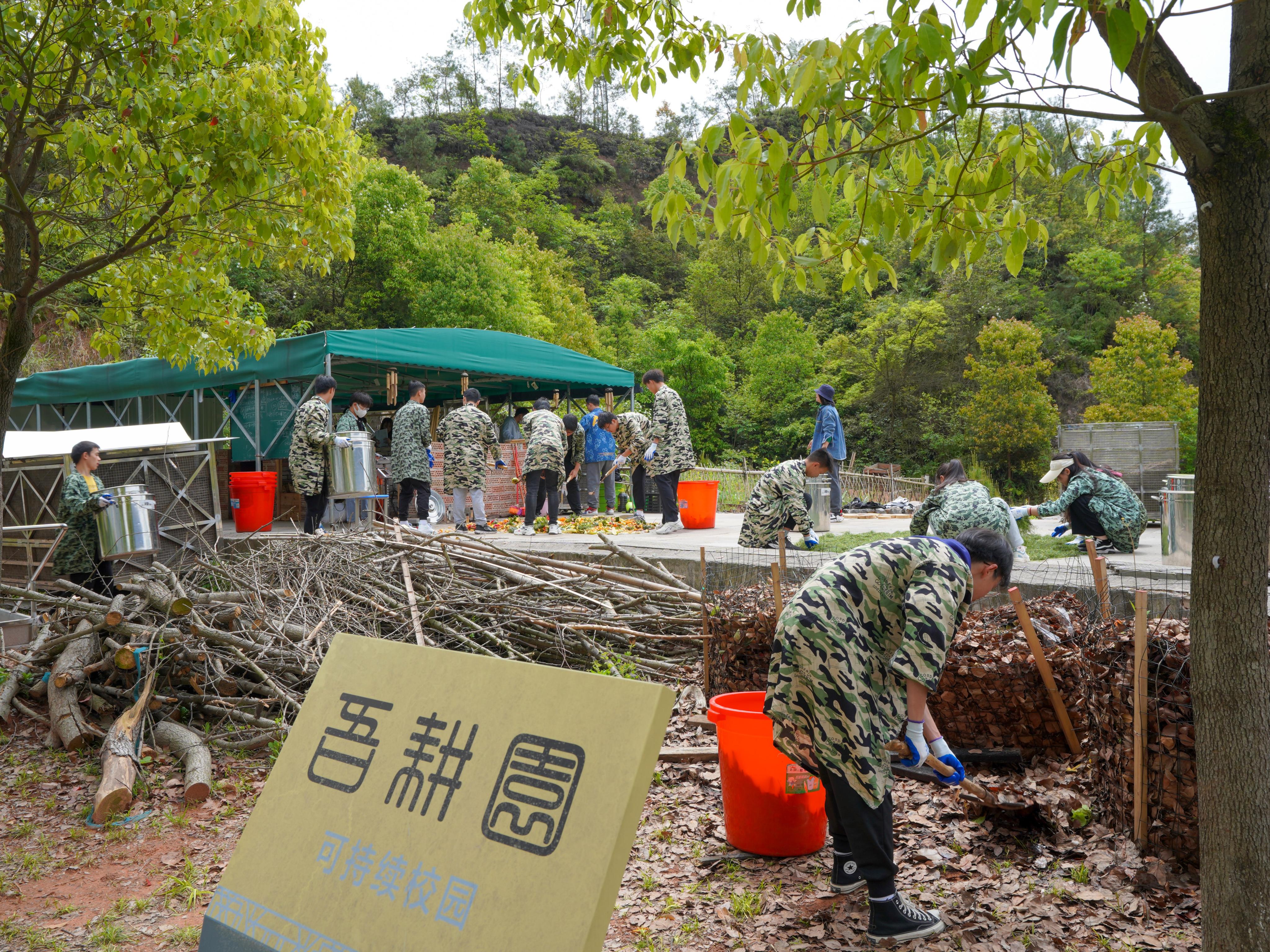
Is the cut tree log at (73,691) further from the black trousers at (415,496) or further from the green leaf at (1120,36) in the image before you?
the green leaf at (1120,36)

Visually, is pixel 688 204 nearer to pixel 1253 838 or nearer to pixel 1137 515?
pixel 1253 838

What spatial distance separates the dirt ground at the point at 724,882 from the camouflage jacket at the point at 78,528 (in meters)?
3.31

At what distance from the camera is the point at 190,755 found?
17.6ft

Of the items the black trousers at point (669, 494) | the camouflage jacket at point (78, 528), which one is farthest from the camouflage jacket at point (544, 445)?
the camouflage jacket at point (78, 528)

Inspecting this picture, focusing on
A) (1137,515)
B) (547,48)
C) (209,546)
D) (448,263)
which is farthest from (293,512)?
(448,263)

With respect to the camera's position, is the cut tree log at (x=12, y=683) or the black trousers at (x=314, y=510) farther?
the black trousers at (x=314, y=510)

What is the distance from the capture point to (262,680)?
6.22 metres

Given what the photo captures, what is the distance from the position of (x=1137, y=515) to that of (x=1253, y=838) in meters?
6.82

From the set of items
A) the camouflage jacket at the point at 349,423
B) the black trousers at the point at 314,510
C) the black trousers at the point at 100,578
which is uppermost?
the camouflage jacket at the point at 349,423

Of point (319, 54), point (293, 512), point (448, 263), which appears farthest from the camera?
point (448, 263)

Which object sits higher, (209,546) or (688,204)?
(688,204)

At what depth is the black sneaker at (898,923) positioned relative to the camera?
3.24 meters

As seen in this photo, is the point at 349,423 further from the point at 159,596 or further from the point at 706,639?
the point at 706,639

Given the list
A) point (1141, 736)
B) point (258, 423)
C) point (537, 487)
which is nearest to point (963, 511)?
point (1141, 736)
